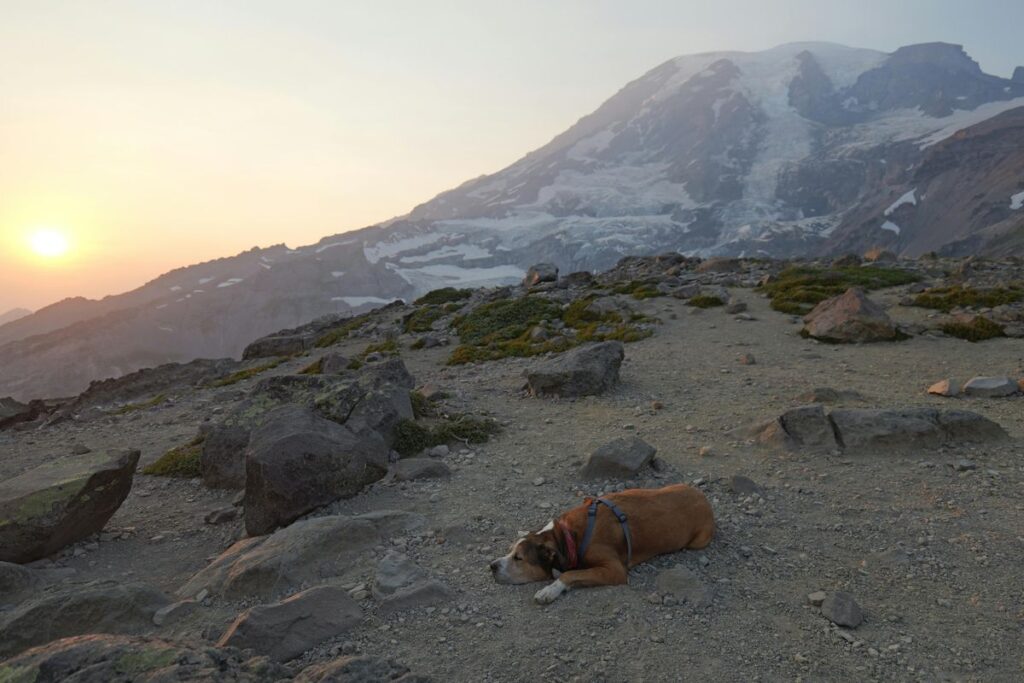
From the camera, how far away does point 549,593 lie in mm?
5824

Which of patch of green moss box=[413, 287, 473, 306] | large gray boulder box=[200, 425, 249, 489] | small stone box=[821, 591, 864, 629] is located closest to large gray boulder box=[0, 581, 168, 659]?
large gray boulder box=[200, 425, 249, 489]

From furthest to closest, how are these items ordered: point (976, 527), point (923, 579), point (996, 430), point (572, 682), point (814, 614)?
point (996, 430) → point (976, 527) → point (923, 579) → point (814, 614) → point (572, 682)

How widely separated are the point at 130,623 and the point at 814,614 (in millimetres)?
6822

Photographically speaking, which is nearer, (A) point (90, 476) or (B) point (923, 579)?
(B) point (923, 579)

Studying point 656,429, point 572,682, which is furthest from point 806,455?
point 572,682

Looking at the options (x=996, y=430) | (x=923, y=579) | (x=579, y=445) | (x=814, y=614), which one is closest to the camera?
(x=814, y=614)

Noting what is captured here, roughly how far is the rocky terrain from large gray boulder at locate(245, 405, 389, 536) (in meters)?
0.04

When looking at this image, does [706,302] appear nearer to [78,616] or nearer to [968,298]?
[968,298]

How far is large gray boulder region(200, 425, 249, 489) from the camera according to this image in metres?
10.7

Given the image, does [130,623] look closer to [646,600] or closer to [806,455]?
[646,600]

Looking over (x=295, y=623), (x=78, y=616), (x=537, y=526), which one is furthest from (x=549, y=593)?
(x=78, y=616)

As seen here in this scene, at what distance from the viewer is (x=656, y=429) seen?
11711 mm

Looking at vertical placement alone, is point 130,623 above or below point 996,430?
above

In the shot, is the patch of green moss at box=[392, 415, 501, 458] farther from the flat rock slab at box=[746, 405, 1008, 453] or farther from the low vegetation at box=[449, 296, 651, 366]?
the low vegetation at box=[449, 296, 651, 366]
